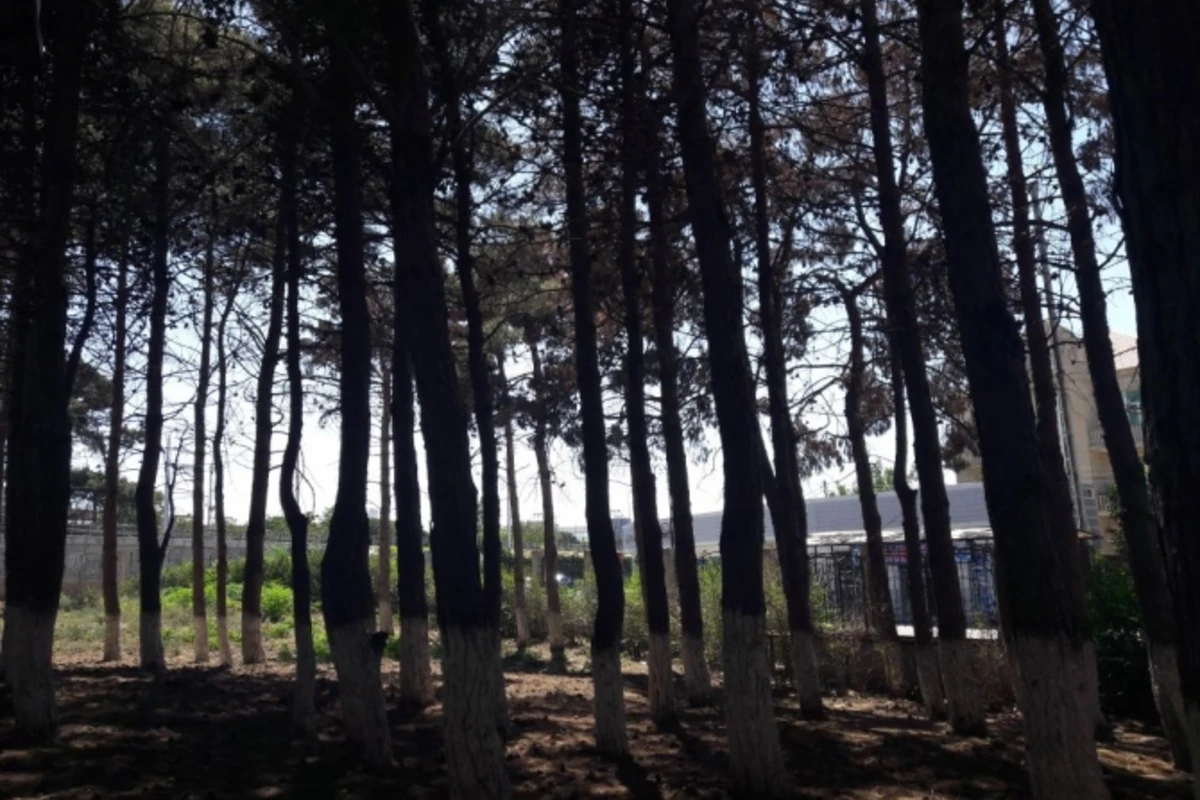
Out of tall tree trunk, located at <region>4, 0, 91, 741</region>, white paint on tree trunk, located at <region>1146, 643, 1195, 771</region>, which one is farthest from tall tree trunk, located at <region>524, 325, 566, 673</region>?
white paint on tree trunk, located at <region>1146, 643, 1195, 771</region>

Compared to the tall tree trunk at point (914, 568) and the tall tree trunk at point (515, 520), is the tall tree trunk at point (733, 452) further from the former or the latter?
the tall tree trunk at point (515, 520)

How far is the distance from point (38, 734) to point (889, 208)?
1047 cm

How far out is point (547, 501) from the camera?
25.3m

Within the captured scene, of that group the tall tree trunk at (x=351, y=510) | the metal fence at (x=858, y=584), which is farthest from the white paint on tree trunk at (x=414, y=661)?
the metal fence at (x=858, y=584)

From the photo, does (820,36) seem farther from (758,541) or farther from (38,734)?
(38,734)

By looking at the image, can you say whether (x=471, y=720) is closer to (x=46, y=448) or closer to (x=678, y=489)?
(x=46, y=448)

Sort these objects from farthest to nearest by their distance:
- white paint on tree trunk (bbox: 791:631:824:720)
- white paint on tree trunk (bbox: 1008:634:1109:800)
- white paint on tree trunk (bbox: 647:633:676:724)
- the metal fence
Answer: the metal fence → white paint on tree trunk (bbox: 791:631:824:720) → white paint on tree trunk (bbox: 647:633:676:724) → white paint on tree trunk (bbox: 1008:634:1109:800)

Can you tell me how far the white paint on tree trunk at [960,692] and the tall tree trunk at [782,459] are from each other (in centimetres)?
177

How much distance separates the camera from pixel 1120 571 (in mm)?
15445

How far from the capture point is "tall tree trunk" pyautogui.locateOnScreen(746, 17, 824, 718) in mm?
13727

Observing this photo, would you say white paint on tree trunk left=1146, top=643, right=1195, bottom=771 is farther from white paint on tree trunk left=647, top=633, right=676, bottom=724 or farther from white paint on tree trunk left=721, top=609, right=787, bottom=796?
white paint on tree trunk left=647, top=633, right=676, bottom=724

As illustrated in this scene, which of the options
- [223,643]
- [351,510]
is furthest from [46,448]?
[223,643]

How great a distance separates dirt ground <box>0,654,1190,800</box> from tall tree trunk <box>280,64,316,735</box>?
50 cm

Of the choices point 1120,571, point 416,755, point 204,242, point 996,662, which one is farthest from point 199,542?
point 1120,571
